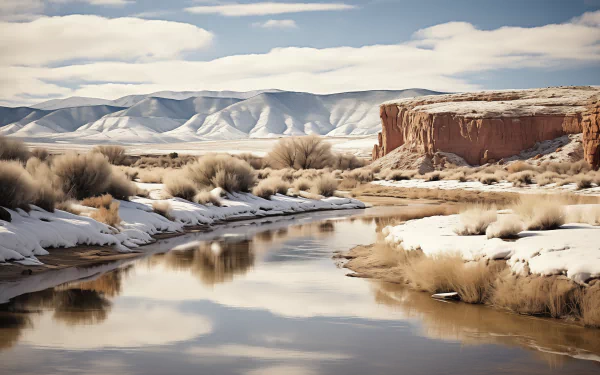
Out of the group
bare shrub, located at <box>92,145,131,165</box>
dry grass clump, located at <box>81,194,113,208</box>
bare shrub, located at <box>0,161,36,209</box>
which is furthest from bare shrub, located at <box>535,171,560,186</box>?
bare shrub, located at <box>0,161,36,209</box>

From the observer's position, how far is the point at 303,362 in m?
6.17

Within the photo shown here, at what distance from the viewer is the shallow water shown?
6082mm

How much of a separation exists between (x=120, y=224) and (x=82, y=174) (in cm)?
483

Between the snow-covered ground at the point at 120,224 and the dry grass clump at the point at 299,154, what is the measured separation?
29594mm

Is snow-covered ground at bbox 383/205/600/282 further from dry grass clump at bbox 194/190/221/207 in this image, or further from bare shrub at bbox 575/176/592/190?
bare shrub at bbox 575/176/592/190

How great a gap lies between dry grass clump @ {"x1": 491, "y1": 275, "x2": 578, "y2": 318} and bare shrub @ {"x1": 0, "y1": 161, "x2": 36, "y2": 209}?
9249mm

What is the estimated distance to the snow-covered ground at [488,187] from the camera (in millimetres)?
32881

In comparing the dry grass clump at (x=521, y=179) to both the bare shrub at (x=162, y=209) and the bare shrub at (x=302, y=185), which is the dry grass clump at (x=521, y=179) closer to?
the bare shrub at (x=302, y=185)

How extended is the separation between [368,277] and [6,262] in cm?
601

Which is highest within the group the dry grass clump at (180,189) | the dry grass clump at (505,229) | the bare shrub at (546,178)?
the dry grass clump at (505,229)

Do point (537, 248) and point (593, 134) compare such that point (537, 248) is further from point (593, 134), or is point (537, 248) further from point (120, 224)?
point (593, 134)

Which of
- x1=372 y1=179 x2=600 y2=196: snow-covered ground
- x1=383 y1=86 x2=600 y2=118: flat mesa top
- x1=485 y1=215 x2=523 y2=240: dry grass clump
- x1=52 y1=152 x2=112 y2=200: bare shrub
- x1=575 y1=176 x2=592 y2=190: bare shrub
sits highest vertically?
x1=383 y1=86 x2=600 y2=118: flat mesa top

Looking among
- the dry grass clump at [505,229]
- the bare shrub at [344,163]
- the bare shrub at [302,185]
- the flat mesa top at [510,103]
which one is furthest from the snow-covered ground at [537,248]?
the flat mesa top at [510,103]

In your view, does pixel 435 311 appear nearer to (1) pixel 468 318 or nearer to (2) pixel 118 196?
(1) pixel 468 318
